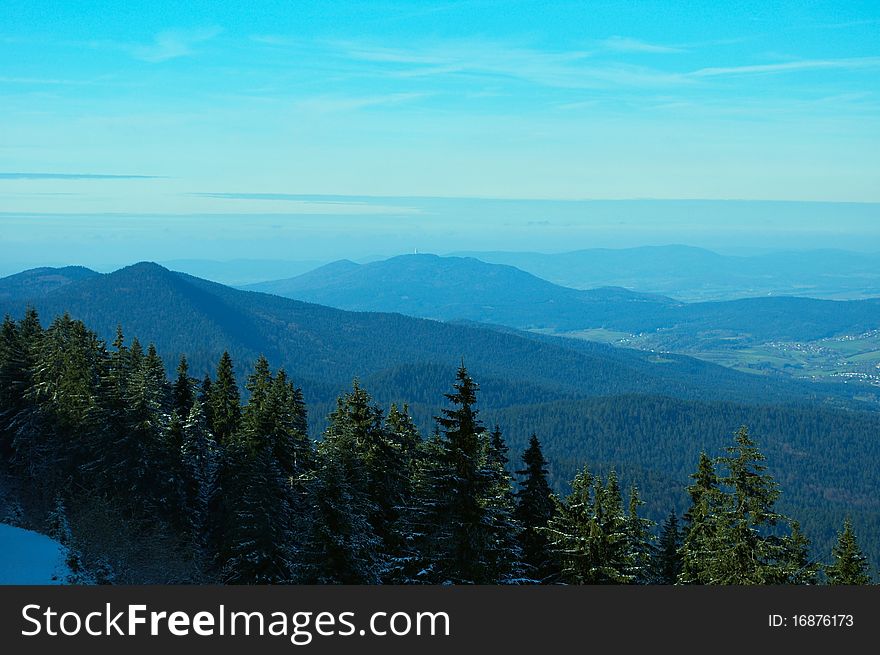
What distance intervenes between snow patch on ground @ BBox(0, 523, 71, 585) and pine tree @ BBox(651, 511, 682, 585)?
3256 centimetres

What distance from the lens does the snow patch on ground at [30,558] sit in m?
32.5

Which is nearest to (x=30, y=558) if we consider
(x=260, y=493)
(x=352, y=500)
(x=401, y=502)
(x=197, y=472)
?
(x=260, y=493)

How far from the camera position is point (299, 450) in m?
45.9

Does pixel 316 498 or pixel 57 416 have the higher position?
pixel 316 498

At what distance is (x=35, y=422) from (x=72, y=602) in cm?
4029

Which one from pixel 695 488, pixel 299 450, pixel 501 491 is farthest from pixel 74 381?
pixel 695 488

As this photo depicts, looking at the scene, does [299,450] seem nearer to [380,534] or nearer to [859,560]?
[380,534]

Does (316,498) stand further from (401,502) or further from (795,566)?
(795,566)

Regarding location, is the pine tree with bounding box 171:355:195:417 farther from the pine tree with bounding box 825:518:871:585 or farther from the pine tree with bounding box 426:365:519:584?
the pine tree with bounding box 825:518:871:585

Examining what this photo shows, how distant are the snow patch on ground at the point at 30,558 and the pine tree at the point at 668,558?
32.6 m

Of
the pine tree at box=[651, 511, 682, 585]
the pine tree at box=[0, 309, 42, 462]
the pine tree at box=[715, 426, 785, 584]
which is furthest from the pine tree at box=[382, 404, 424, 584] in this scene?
the pine tree at box=[0, 309, 42, 462]

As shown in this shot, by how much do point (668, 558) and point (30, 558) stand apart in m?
36.3

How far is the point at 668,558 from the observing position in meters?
47.7

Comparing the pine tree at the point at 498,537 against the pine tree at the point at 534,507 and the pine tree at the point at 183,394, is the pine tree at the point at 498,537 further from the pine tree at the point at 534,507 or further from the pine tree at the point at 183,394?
the pine tree at the point at 183,394
